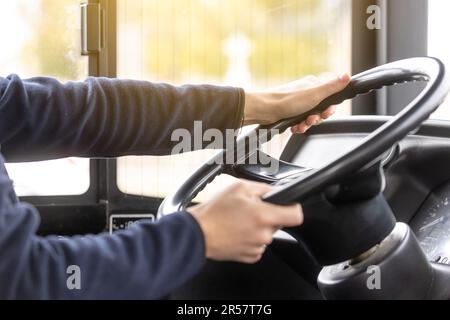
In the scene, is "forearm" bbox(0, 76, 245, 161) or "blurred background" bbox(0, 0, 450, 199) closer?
"forearm" bbox(0, 76, 245, 161)

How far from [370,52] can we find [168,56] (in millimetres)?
644

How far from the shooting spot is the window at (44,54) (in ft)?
6.38

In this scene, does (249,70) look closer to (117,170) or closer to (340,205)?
(117,170)

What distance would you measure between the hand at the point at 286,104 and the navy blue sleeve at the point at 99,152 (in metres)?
0.04

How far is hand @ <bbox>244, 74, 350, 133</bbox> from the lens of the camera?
1.01m

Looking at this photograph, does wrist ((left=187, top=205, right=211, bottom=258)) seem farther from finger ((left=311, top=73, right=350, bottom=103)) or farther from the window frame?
the window frame

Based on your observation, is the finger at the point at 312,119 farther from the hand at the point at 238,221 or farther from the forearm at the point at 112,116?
the hand at the point at 238,221

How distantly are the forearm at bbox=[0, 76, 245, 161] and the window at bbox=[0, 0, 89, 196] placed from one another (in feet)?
3.28

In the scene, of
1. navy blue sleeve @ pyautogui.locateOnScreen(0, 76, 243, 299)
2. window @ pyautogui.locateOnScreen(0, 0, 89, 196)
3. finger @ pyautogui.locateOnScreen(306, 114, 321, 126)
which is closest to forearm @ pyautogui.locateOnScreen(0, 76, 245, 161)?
navy blue sleeve @ pyautogui.locateOnScreen(0, 76, 243, 299)

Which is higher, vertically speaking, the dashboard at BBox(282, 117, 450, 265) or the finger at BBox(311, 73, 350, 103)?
the finger at BBox(311, 73, 350, 103)

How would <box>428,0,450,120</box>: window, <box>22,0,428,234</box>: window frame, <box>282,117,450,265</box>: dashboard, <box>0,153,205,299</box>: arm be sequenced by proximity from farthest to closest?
<box>22,0,428,234</box>: window frame
<box>428,0,450,120</box>: window
<box>282,117,450,265</box>: dashboard
<box>0,153,205,299</box>: arm

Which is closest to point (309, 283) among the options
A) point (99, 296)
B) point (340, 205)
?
point (340, 205)

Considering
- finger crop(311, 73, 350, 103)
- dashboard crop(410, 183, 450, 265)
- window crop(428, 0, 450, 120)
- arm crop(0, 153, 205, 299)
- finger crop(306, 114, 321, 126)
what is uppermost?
window crop(428, 0, 450, 120)

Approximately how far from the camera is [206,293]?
1.46m
